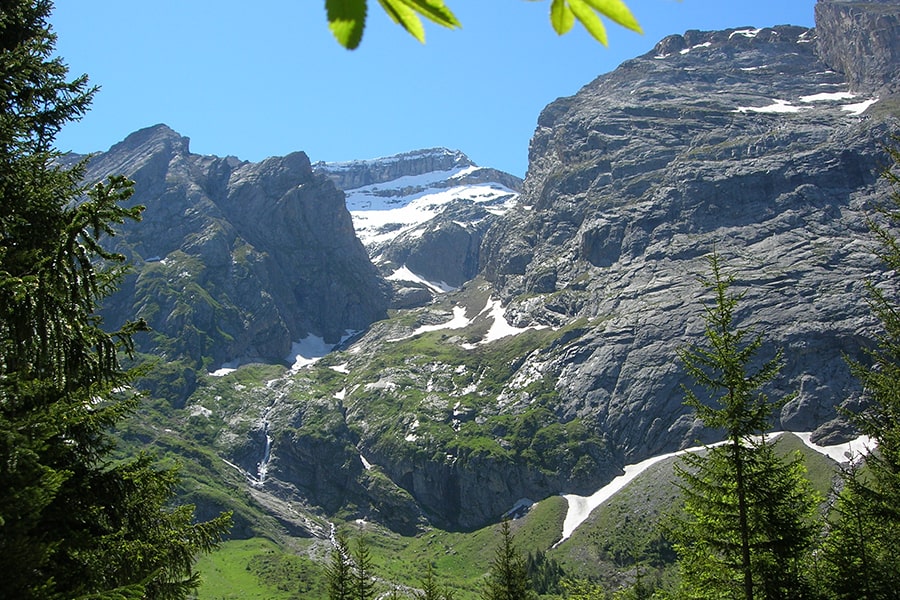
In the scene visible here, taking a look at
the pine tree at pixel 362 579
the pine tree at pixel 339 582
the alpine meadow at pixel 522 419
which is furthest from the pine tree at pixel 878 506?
the pine tree at pixel 339 582

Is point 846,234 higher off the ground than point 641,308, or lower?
higher

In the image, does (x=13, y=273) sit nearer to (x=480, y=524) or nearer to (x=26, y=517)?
(x=26, y=517)

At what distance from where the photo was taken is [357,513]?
156 metres

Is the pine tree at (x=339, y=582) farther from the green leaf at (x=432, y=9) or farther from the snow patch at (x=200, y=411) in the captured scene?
the snow patch at (x=200, y=411)

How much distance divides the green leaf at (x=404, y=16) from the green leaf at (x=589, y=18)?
0.30m

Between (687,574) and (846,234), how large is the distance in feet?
576

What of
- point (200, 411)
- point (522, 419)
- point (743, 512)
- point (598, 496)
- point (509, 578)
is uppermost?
point (743, 512)

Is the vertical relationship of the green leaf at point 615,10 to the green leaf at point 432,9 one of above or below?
below

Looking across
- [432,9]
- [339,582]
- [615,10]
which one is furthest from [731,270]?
[432,9]

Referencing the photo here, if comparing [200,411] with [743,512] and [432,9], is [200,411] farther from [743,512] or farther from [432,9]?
[432,9]

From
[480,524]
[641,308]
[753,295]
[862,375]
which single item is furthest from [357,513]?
[862,375]

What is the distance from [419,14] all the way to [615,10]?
348 mm

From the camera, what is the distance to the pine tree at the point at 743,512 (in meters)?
12.8

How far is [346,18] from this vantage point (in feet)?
3.41
